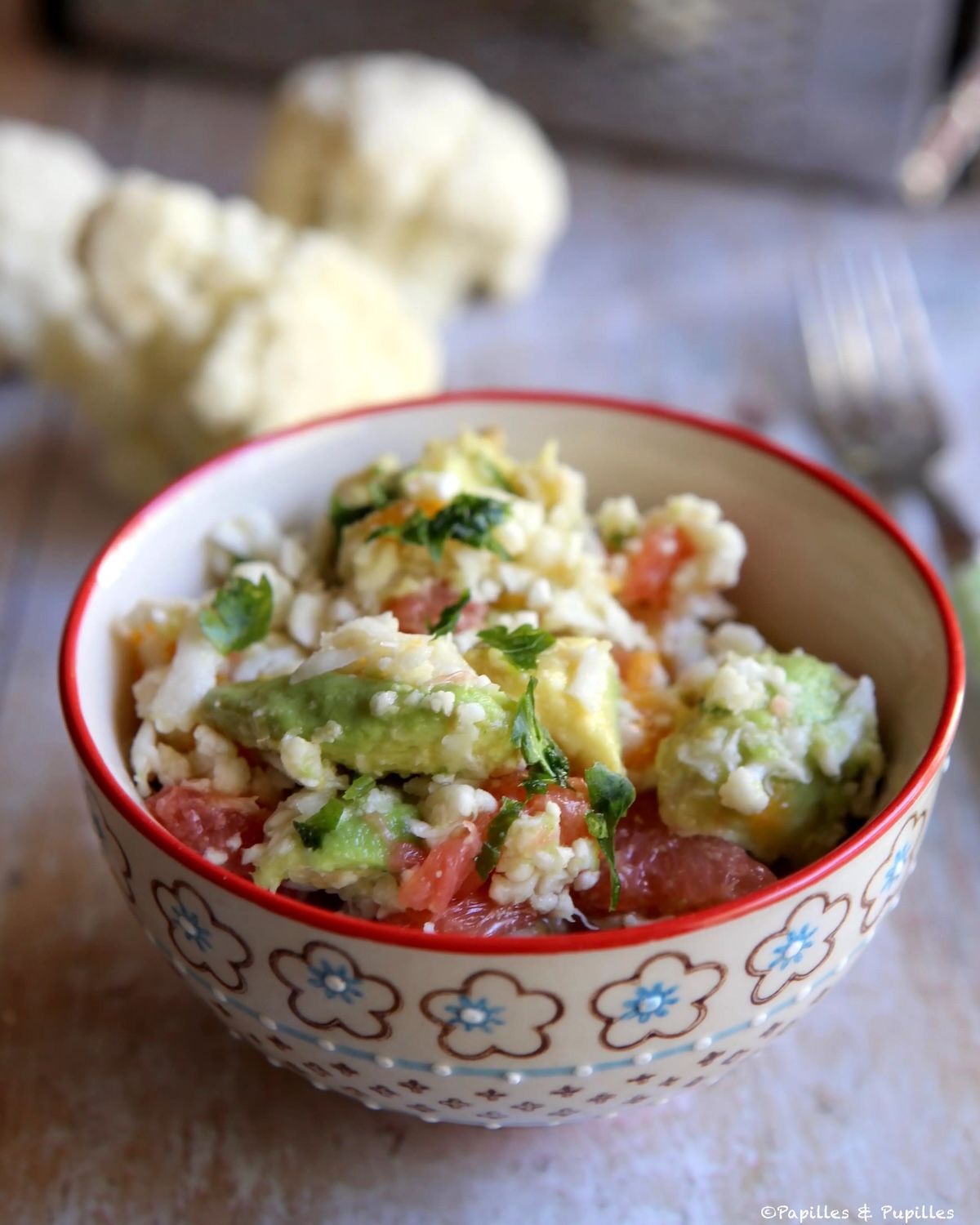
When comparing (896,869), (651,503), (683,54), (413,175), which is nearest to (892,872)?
(896,869)

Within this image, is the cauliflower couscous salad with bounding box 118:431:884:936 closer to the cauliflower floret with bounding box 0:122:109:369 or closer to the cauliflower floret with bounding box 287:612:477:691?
the cauliflower floret with bounding box 287:612:477:691

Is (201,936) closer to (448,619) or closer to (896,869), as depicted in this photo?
(448,619)

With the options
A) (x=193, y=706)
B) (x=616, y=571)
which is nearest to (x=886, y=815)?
(x=616, y=571)

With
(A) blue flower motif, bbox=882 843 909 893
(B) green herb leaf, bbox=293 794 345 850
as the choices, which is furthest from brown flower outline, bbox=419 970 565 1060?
(A) blue flower motif, bbox=882 843 909 893

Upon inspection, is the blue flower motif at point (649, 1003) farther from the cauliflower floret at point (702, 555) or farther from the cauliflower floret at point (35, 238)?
the cauliflower floret at point (35, 238)

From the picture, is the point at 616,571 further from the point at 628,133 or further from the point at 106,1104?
the point at 628,133
